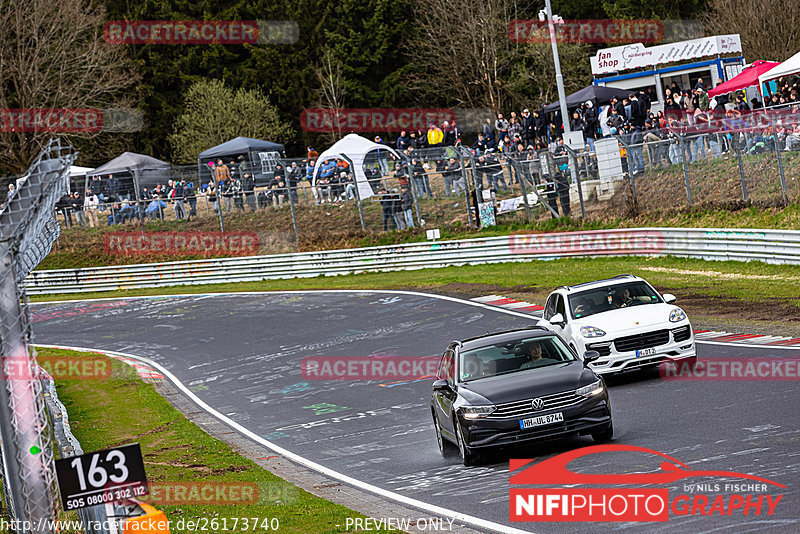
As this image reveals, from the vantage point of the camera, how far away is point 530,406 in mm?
12055

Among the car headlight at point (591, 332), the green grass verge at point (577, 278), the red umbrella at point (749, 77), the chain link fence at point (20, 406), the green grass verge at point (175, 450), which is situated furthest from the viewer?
the red umbrella at point (749, 77)

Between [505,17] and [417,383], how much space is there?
49.3 m

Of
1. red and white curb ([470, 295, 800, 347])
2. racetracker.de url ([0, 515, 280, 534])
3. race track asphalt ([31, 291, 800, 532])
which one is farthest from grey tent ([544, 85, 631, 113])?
racetracker.de url ([0, 515, 280, 534])

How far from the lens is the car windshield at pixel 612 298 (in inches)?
672

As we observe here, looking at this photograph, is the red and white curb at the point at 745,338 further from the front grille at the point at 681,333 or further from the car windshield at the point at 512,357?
the car windshield at the point at 512,357

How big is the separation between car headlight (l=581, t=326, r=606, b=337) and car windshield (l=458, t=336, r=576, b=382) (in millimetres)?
2754

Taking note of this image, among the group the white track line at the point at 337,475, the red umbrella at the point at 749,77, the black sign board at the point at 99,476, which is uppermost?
the red umbrella at the point at 749,77

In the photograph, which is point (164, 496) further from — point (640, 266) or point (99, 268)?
point (99, 268)

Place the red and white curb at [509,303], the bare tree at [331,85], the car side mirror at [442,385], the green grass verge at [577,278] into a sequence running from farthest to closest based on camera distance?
the bare tree at [331,85] < the red and white curb at [509,303] < the green grass verge at [577,278] < the car side mirror at [442,385]

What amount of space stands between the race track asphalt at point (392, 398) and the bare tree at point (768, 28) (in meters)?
34.5

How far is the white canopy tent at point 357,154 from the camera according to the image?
38.4 meters

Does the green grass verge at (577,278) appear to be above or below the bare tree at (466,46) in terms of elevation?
below

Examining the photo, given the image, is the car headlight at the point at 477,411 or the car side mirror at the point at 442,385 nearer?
the car headlight at the point at 477,411

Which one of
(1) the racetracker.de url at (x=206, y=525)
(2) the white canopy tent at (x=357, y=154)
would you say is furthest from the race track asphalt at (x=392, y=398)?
(2) the white canopy tent at (x=357, y=154)
